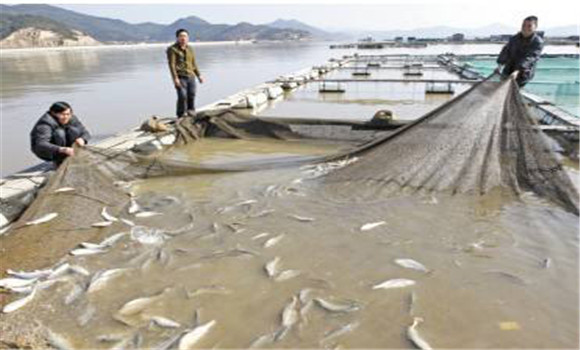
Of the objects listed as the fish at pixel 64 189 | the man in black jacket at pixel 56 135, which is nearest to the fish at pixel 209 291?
the fish at pixel 64 189

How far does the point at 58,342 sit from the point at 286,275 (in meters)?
1.91

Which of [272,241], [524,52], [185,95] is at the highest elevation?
[524,52]

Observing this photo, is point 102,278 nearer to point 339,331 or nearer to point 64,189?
point 64,189

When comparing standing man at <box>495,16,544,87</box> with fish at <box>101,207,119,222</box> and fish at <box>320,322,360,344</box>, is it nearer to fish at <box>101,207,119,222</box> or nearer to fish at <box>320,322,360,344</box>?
fish at <box>320,322,360,344</box>

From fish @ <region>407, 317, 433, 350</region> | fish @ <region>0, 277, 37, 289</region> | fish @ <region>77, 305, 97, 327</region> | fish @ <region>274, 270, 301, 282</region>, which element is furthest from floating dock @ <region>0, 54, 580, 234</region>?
fish @ <region>407, 317, 433, 350</region>

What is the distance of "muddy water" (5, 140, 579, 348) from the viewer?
3.41m

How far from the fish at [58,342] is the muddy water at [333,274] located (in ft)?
0.14

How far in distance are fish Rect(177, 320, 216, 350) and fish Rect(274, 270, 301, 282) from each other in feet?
2.69

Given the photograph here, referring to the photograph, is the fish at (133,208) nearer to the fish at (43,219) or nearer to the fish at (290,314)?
the fish at (43,219)

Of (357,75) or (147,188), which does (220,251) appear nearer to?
(147,188)

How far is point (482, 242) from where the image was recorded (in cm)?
A: 470

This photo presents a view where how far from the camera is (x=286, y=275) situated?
4.18 metres

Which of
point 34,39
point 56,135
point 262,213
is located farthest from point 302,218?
point 34,39

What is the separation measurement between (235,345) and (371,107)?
12224mm
